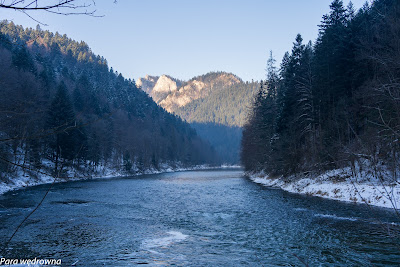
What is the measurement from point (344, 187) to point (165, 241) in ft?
61.0

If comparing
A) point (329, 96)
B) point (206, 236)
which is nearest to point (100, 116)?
point (329, 96)

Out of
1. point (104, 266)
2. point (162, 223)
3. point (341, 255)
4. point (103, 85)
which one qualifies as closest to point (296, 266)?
point (341, 255)

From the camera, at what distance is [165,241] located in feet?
38.6

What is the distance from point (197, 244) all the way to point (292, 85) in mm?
33048

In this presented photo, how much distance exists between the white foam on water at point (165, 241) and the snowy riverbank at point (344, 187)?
11.9 m

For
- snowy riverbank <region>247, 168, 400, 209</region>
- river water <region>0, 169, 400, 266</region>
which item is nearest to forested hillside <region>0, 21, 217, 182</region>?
river water <region>0, 169, 400, 266</region>

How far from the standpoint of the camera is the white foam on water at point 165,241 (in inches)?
442

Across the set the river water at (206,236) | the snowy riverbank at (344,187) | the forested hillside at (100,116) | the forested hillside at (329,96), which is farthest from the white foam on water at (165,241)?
the forested hillside at (100,116)

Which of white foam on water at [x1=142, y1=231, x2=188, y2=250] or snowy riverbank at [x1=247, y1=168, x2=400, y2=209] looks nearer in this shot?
white foam on water at [x1=142, y1=231, x2=188, y2=250]

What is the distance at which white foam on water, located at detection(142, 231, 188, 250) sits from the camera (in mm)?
11219

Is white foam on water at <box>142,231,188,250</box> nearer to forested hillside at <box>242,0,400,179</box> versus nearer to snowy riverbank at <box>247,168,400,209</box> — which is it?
snowy riverbank at <box>247,168,400,209</box>

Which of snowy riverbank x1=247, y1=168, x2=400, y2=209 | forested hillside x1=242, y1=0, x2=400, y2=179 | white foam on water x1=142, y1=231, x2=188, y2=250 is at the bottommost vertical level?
white foam on water x1=142, y1=231, x2=188, y2=250

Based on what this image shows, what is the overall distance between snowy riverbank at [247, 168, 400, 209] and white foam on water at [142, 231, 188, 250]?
39.1ft

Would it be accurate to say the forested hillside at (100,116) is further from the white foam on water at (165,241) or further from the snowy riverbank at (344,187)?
the snowy riverbank at (344,187)
